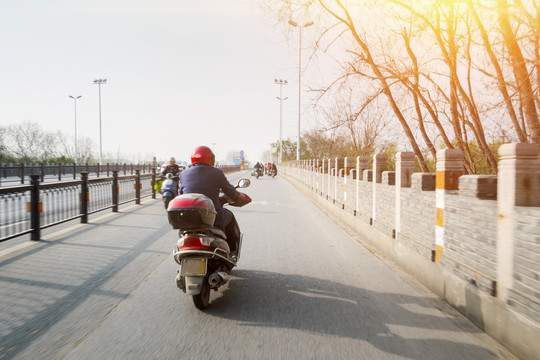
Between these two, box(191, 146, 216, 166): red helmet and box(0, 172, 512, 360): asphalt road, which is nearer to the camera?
box(0, 172, 512, 360): asphalt road

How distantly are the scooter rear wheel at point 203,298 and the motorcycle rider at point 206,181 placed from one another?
782 millimetres

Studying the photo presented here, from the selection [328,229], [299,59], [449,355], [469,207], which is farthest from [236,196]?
[299,59]

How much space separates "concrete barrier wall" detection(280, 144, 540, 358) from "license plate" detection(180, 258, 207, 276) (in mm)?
2563

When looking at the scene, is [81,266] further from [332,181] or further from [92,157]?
[92,157]

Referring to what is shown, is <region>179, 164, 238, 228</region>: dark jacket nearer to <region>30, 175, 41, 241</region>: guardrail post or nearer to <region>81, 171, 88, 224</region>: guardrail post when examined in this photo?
<region>30, 175, 41, 241</region>: guardrail post

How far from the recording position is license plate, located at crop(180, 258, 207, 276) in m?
4.33

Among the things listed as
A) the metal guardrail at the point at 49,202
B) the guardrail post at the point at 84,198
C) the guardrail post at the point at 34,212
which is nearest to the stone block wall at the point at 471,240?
the metal guardrail at the point at 49,202

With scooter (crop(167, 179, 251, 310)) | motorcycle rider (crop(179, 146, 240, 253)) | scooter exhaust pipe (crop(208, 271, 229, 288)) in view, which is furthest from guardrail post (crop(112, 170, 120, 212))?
scooter exhaust pipe (crop(208, 271, 229, 288))

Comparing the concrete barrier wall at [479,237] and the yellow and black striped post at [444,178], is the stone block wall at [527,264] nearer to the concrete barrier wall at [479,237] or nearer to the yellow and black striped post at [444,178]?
the concrete barrier wall at [479,237]

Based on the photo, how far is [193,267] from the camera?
172 inches

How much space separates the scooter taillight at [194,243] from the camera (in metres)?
4.47

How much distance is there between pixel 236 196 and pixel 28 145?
197 feet

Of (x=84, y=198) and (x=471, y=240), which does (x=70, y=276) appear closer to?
(x=471, y=240)

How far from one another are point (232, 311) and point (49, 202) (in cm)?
605
